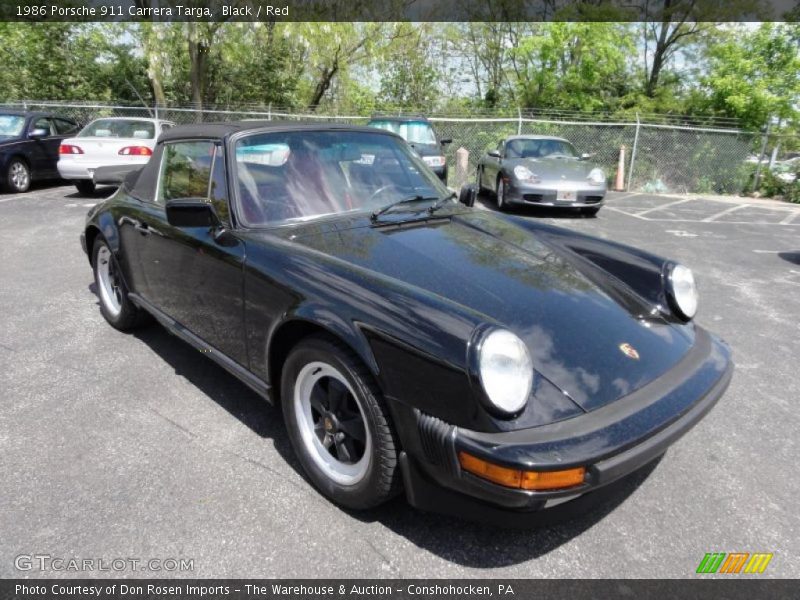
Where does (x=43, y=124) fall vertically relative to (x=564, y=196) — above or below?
above

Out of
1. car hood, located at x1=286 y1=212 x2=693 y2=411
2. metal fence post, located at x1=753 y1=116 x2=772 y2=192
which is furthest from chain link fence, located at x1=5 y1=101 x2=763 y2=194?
car hood, located at x1=286 y1=212 x2=693 y2=411

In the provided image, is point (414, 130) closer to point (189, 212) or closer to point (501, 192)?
point (501, 192)

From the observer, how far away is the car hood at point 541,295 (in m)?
2.01

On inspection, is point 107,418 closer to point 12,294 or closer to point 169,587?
point 169,587

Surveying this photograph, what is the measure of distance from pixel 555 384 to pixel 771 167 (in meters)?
14.8

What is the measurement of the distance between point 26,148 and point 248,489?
10.8 metres

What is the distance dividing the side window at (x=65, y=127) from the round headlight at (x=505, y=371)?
12.3 metres

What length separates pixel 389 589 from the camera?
72.4 inches

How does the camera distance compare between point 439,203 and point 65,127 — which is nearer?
point 439,203

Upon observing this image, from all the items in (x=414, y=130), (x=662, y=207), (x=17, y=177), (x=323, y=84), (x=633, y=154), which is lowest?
(x=662, y=207)

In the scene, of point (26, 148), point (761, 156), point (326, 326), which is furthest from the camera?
point (761, 156)

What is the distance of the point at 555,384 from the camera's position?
6.24 feet

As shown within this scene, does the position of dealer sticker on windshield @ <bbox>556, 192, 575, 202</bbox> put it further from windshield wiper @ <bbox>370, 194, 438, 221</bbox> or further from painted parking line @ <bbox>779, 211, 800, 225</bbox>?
windshield wiper @ <bbox>370, 194, 438, 221</bbox>

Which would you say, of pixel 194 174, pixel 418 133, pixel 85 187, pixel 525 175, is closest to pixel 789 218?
pixel 525 175
